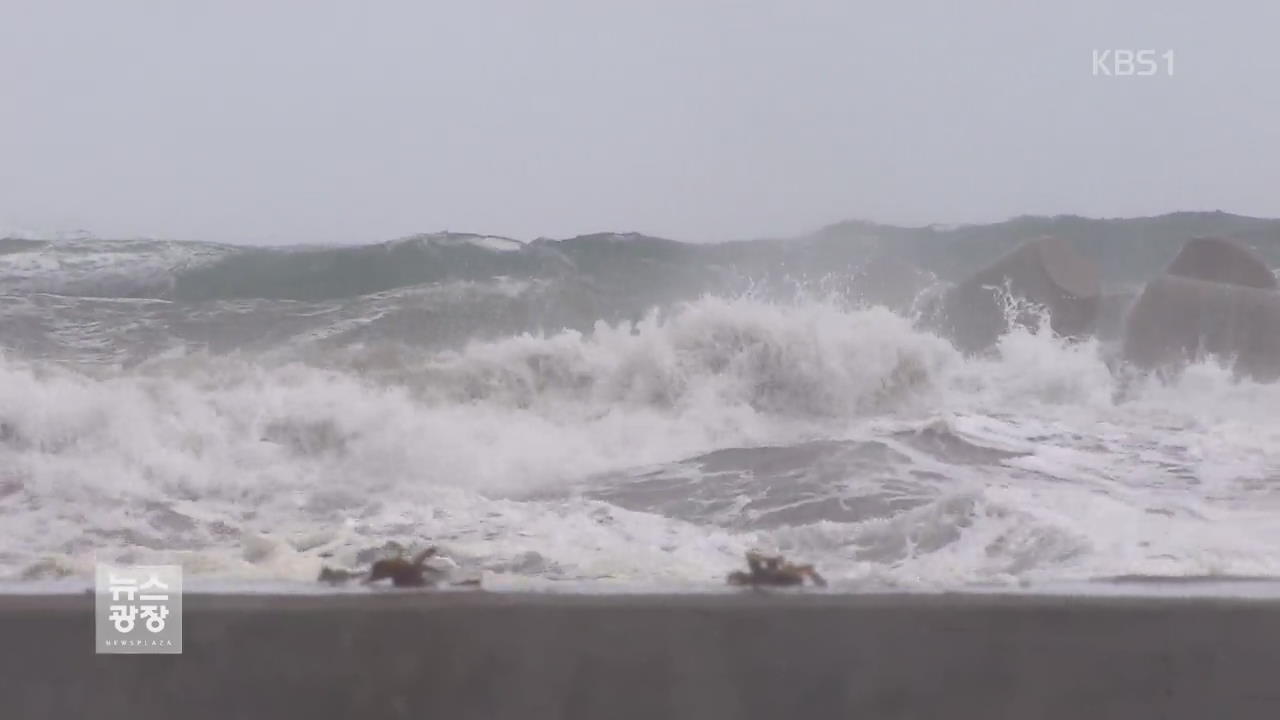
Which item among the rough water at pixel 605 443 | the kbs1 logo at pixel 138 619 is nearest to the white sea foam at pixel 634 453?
the rough water at pixel 605 443

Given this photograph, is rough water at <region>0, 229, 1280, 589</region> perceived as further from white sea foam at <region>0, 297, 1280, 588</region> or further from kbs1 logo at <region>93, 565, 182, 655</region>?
kbs1 logo at <region>93, 565, 182, 655</region>

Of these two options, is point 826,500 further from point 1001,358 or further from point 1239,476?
point 1001,358

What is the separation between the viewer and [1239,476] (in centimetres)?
668

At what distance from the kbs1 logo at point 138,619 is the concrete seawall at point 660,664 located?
0.9 inches

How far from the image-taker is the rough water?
4934 millimetres

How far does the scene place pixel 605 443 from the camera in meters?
7.75

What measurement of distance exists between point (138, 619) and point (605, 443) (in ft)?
18.6

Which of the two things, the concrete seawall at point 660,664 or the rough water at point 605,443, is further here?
the rough water at point 605,443

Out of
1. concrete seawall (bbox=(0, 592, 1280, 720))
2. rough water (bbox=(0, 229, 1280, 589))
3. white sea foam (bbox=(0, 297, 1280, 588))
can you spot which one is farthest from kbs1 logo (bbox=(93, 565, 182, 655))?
white sea foam (bbox=(0, 297, 1280, 588))

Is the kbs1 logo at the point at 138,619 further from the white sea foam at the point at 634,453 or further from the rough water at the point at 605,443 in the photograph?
the white sea foam at the point at 634,453

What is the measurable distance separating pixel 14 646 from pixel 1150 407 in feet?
28.4

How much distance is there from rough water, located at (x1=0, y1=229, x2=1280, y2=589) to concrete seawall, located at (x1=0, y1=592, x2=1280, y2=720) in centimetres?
37

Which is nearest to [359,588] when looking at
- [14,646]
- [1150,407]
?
[14,646]

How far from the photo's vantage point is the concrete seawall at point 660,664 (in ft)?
6.65
